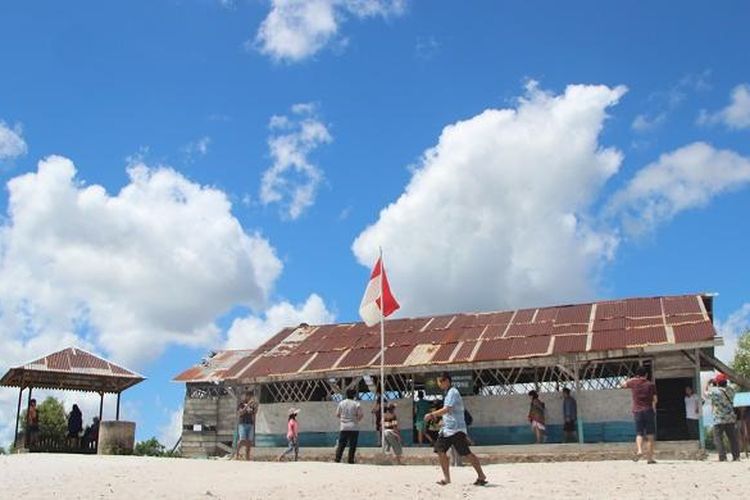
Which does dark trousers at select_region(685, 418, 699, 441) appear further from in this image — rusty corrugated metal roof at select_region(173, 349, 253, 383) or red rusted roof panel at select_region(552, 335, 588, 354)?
rusty corrugated metal roof at select_region(173, 349, 253, 383)

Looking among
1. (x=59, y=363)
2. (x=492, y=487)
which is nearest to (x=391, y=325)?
(x=59, y=363)

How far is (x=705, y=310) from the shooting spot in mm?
19156

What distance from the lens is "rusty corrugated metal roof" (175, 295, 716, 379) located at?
1839 centimetres

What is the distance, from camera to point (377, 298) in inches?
776

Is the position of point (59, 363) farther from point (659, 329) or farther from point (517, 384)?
point (659, 329)

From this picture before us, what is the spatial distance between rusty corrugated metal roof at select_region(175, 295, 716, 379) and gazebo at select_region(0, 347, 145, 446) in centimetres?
373

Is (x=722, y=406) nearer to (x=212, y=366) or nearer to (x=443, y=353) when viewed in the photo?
(x=443, y=353)

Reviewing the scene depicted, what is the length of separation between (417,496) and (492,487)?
47.7 inches

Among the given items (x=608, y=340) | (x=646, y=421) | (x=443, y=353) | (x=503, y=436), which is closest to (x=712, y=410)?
(x=646, y=421)

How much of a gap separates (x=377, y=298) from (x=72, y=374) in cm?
962

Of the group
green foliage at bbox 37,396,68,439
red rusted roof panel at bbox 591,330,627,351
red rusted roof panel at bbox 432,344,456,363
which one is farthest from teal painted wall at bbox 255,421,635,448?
green foliage at bbox 37,396,68,439

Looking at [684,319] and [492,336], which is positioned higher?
[684,319]

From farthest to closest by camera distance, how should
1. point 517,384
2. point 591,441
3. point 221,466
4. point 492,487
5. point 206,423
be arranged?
1. point 206,423
2. point 517,384
3. point 591,441
4. point 221,466
5. point 492,487

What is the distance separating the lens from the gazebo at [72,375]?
22.5 metres
